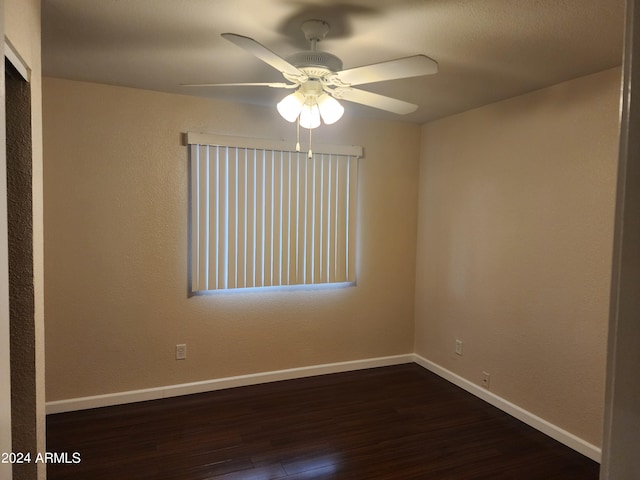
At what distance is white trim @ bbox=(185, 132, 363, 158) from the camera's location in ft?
10.4

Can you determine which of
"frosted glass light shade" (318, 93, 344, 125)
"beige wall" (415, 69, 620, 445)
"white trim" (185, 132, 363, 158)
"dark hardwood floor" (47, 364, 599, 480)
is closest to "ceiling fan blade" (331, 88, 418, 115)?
"frosted glass light shade" (318, 93, 344, 125)

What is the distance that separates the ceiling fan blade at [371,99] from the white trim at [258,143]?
4.29ft

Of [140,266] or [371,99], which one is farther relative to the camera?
[140,266]

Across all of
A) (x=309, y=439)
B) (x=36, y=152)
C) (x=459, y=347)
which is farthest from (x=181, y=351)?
(x=459, y=347)

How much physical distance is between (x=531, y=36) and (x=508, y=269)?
1695 millimetres

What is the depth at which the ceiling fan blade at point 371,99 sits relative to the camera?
6.95 ft

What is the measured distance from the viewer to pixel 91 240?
297 cm

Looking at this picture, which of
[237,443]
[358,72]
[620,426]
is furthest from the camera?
[237,443]

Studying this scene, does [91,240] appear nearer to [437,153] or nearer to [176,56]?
[176,56]

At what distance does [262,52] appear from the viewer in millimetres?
1632

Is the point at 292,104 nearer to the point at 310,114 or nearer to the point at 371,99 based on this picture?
the point at 310,114

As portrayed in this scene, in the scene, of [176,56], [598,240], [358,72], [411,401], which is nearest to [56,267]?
[176,56]

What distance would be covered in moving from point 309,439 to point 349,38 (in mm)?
2469

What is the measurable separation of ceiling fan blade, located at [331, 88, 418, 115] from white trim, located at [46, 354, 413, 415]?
2462mm
